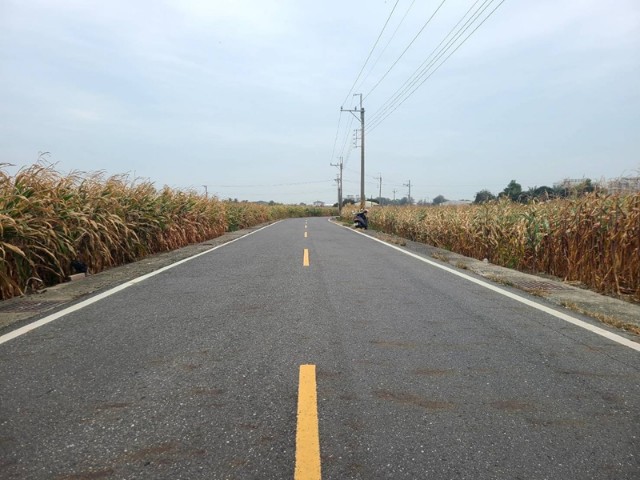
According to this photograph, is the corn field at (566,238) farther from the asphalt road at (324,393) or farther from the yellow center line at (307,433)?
the yellow center line at (307,433)

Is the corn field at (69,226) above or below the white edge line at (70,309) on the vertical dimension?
above

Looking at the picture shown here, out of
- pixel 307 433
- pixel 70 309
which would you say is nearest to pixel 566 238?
pixel 307 433

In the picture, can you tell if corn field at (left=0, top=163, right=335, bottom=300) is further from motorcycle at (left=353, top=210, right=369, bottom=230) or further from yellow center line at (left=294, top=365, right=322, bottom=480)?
motorcycle at (left=353, top=210, right=369, bottom=230)

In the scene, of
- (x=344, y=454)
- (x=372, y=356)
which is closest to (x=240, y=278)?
(x=372, y=356)

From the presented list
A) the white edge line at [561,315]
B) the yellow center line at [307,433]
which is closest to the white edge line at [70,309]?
the yellow center line at [307,433]

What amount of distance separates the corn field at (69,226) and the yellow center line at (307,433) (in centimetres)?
524

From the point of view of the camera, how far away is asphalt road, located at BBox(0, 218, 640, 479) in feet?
7.78

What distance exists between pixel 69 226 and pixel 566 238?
9.59 m

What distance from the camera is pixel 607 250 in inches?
298

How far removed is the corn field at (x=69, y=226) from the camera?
6.79 metres

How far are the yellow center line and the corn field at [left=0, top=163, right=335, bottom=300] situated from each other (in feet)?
17.2

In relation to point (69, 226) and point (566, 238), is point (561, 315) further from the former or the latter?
point (69, 226)

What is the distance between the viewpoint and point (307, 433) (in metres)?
2.61

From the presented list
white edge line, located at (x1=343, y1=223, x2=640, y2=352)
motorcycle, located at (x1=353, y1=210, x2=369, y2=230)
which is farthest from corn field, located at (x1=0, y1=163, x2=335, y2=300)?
motorcycle, located at (x1=353, y1=210, x2=369, y2=230)
